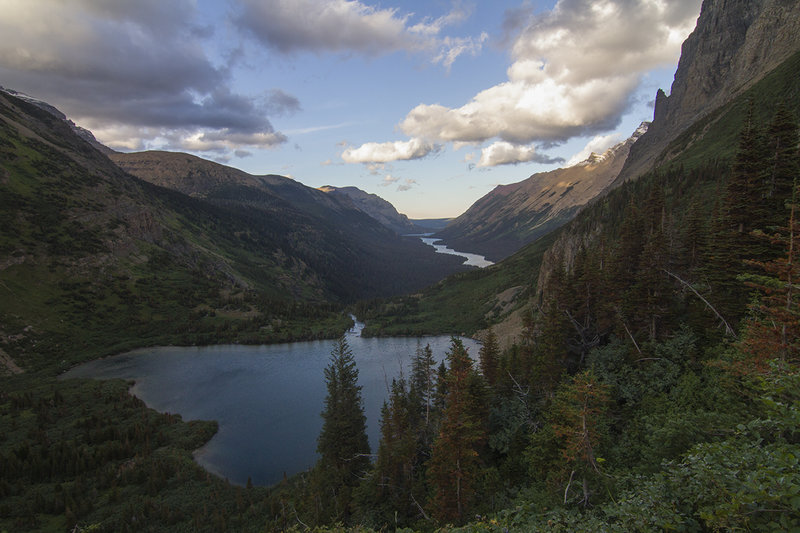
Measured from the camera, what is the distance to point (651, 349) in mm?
26766

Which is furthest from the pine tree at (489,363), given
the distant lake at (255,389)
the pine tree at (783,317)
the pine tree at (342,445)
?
the pine tree at (783,317)

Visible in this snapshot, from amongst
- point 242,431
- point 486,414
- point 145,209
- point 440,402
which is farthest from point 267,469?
point 145,209

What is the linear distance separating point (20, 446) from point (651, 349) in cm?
7866

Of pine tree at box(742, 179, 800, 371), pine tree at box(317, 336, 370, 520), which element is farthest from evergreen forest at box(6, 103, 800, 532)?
pine tree at box(317, 336, 370, 520)

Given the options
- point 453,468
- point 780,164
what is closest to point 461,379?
point 453,468

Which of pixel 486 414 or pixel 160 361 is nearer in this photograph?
pixel 486 414

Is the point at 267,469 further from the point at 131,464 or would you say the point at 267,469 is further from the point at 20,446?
the point at 20,446

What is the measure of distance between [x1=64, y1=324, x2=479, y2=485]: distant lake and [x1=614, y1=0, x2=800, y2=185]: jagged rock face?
131540 mm

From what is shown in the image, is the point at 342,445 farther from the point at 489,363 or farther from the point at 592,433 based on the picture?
the point at 592,433

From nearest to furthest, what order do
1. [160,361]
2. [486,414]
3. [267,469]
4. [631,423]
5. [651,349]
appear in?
[631,423]
[651,349]
[486,414]
[267,469]
[160,361]

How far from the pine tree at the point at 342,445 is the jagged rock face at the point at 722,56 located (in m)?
148

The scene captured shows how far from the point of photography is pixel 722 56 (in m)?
158

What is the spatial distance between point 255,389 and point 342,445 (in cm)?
5651

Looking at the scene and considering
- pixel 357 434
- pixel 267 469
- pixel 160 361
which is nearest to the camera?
pixel 357 434
